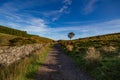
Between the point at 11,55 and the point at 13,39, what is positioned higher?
the point at 13,39

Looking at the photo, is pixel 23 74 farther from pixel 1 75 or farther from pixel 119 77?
pixel 119 77

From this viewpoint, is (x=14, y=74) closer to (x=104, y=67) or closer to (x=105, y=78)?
(x=105, y=78)

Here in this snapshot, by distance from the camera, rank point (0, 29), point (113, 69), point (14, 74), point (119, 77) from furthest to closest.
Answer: point (0, 29)
point (113, 69)
point (119, 77)
point (14, 74)

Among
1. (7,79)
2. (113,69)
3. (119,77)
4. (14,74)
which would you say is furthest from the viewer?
(113,69)

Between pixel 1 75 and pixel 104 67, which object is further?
pixel 104 67

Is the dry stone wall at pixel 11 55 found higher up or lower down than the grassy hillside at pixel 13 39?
lower down

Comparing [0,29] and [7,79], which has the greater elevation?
[0,29]

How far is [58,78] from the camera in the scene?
9023mm

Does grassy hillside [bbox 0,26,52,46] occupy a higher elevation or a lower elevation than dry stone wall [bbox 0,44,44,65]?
higher

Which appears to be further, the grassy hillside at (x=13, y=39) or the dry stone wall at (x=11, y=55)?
the grassy hillside at (x=13, y=39)

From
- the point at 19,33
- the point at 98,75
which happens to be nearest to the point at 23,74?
the point at 98,75

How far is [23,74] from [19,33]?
355 ft

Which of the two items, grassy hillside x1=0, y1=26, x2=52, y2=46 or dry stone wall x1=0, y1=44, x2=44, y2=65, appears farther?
grassy hillside x1=0, y1=26, x2=52, y2=46

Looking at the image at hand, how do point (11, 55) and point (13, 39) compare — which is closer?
point (11, 55)
